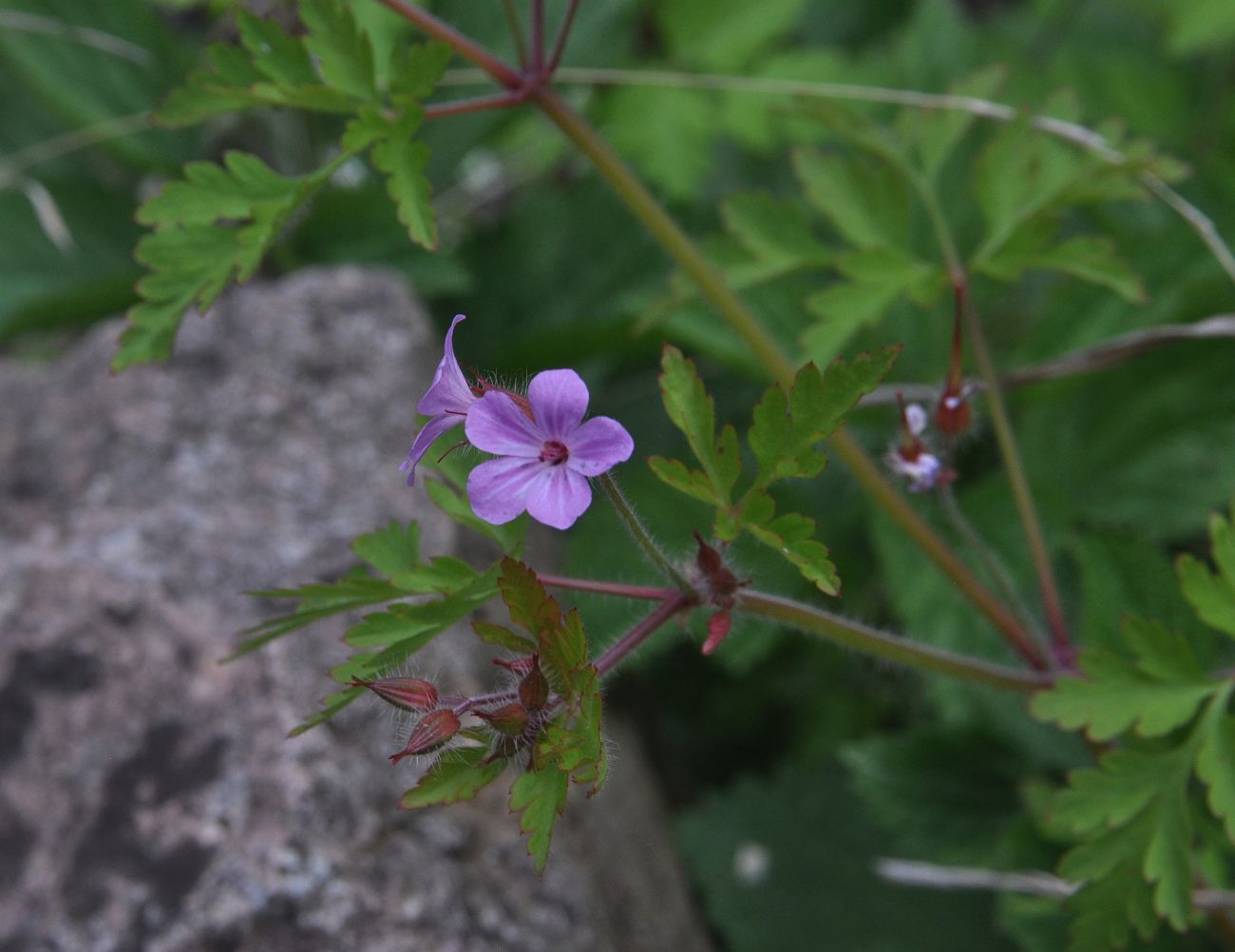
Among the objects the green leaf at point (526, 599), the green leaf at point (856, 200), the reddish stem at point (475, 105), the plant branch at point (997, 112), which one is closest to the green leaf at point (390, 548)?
the green leaf at point (526, 599)

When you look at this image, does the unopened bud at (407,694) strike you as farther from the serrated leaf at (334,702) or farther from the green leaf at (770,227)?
the green leaf at (770,227)

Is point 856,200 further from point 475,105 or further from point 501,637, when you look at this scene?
point 501,637

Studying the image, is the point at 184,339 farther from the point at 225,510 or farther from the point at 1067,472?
the point at 1067,472

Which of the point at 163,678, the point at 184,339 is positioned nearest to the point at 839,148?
the point at 184,339

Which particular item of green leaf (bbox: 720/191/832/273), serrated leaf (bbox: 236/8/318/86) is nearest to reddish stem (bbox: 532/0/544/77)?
serrated leaf (bbox: 236/8/318/86)

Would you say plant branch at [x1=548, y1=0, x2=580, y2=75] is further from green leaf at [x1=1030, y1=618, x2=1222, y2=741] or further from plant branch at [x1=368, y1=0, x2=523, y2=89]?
A: green leaf at [x1=1030, y1=618, x2=1222, y2=741]

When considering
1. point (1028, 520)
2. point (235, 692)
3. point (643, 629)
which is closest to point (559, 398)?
point (643, 629)
